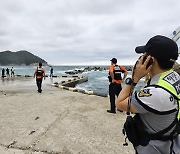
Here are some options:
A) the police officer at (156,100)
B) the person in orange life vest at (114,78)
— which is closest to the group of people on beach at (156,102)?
the police officer at (156,100)

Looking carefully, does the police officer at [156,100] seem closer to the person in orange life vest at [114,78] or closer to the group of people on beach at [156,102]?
the group of people on beach at [156,102]

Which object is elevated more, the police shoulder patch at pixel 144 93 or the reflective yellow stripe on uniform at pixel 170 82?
the reflective yellow stripe on uniform at pixel 170 82

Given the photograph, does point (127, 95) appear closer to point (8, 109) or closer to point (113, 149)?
point (113, 149)

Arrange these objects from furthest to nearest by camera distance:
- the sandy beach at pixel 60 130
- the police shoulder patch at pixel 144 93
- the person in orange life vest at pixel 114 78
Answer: the person in orange life vest at pixel 114 78, the sandy beach at pixel 60 130, the police shoulder patch at pixel 144 93

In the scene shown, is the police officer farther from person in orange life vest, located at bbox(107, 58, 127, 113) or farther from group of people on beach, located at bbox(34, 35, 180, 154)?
person in orange life vest, located at bbox(107, 58, 127, 113)

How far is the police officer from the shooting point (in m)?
1.71

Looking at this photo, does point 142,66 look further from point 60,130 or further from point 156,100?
point 60,130

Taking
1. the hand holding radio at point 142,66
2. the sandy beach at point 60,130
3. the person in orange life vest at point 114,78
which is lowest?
the sandy beach at point 60,130

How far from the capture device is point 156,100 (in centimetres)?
167

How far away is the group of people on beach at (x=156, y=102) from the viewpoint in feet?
5.60

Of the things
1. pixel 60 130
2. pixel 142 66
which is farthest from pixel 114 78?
pixel 142 66

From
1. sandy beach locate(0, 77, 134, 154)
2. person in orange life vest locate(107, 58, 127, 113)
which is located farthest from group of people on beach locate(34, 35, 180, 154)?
person in orange life vest locate(107, 58, 127, 113)

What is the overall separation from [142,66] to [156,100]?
1.05 feet

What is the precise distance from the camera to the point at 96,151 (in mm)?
4047
